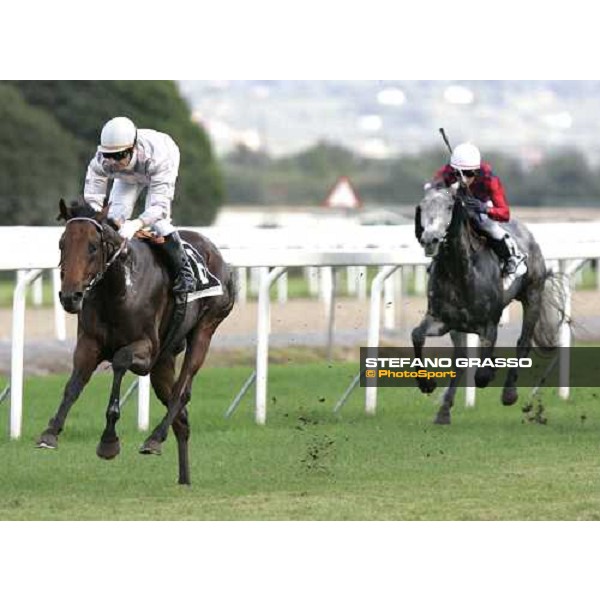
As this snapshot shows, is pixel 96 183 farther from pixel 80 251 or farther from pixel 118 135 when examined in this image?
pixel 80 251

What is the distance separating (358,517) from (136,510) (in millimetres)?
966

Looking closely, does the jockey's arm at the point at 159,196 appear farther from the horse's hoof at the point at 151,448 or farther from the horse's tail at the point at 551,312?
the horse's tail at the point at 551,312

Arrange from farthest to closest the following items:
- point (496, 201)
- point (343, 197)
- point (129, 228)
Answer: point (343, 197) → point (496, 201) → point (129, 228)

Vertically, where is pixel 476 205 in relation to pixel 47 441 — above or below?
above

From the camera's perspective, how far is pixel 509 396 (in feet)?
42.6

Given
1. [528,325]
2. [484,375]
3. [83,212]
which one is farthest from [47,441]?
[528,325]

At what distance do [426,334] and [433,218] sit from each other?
0.90 m

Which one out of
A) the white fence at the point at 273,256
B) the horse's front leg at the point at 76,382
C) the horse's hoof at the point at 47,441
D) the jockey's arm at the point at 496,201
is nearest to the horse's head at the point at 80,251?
the horse's front leg at the point at 76,382

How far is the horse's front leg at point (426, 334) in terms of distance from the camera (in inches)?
491

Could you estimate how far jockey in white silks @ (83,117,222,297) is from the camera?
9.84m

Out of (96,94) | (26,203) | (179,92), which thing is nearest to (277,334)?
(26,203)

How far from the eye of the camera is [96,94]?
120 ft

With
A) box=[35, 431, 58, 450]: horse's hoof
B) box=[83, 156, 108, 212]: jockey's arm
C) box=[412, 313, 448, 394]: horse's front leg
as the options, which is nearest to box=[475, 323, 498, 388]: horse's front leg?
box=[412, 313, 448, 394]: horse's front leg

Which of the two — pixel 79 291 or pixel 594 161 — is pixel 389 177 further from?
pixel 79 291
